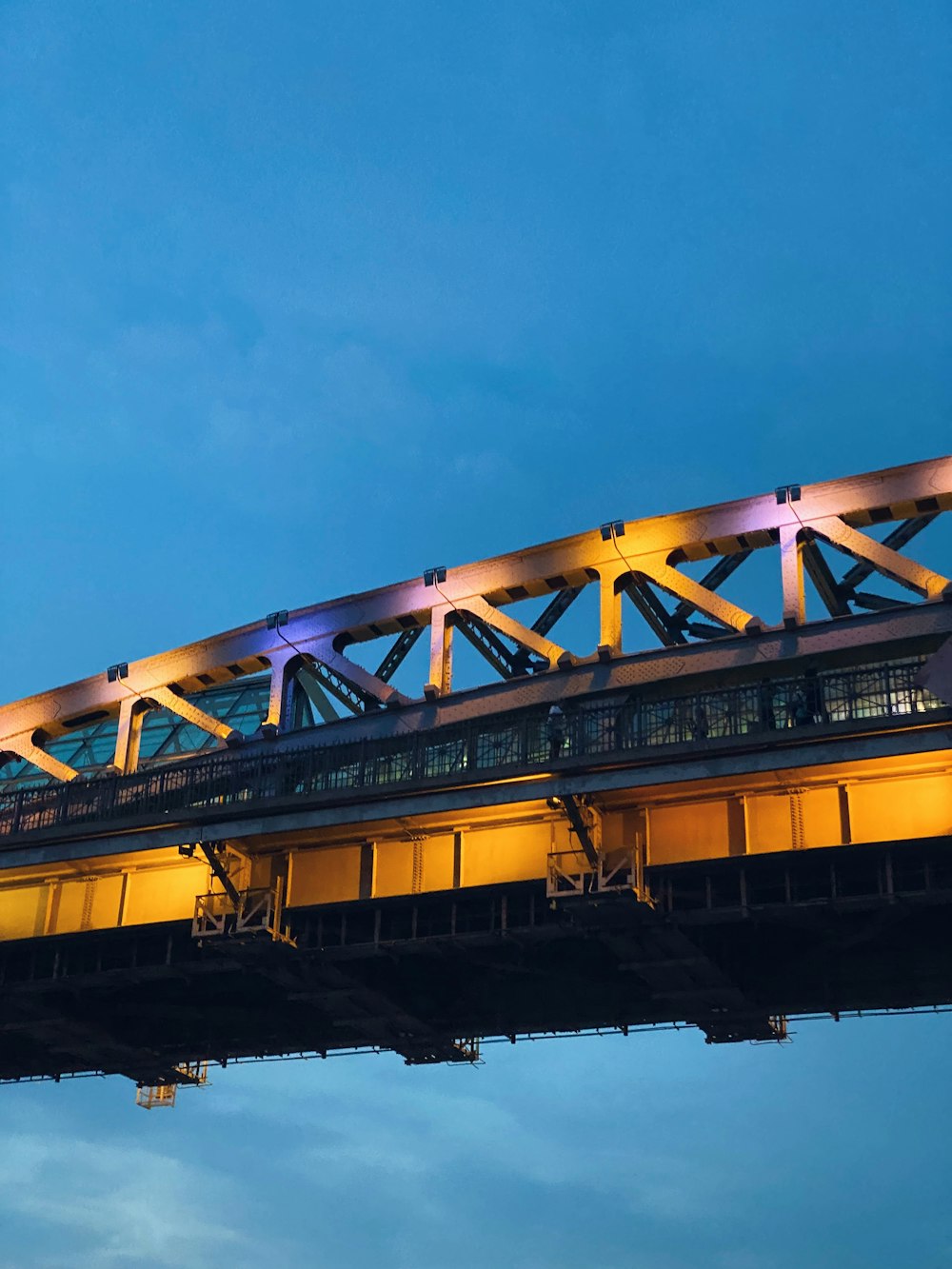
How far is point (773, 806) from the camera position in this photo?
34.8 metres

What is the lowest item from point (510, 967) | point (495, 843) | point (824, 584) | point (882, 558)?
point (510, 967)

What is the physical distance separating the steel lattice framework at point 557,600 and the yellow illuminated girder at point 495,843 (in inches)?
192

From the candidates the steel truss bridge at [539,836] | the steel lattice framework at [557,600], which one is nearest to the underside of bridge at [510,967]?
the steel truss bridge at [539,836]

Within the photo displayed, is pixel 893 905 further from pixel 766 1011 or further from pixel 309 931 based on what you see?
pixel 309 931

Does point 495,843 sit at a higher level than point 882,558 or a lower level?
lower

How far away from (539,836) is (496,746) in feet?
6.54

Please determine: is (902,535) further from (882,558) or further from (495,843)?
(495,843)

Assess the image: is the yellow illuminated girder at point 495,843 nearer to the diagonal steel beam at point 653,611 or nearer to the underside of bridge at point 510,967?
the underside of bridge at point 510,967

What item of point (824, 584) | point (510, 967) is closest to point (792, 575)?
point (824, 584)

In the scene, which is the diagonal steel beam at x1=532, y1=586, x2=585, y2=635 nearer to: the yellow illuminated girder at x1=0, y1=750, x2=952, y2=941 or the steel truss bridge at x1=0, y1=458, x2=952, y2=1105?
the steel truss bridge at x1=0, y1=458, x2=952, y2=1105

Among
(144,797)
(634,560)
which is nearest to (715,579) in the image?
(634,560)

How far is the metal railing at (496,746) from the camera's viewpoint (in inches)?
1368

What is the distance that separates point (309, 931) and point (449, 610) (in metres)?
9.22

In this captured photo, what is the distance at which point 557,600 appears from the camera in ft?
148
